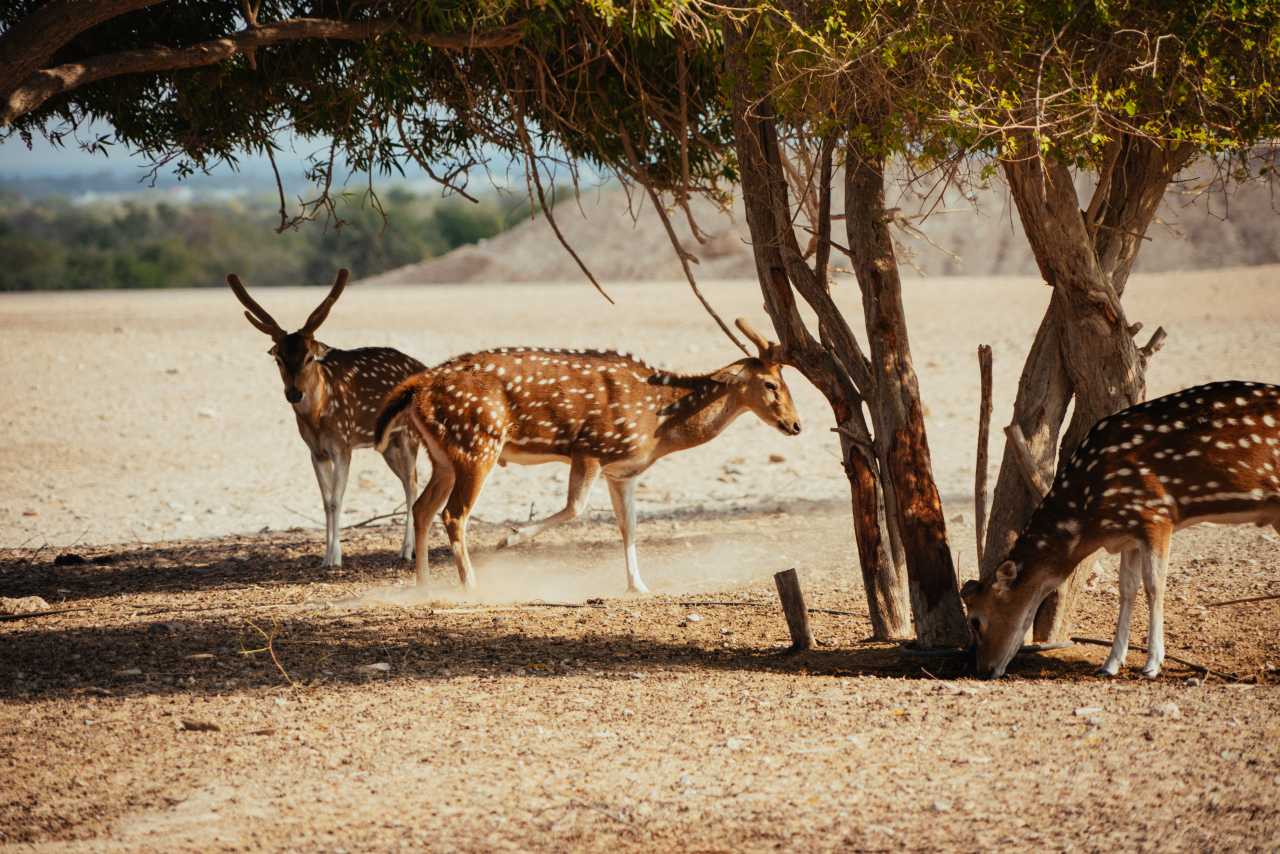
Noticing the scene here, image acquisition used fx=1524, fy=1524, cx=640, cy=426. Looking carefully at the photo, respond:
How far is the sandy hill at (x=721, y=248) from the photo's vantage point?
51.4 meters

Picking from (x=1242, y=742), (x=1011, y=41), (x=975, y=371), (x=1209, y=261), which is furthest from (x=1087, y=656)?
(x=1209, y=261)

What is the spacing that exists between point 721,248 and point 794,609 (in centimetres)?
5089

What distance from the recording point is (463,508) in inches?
373

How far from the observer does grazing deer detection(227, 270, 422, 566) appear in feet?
35.8

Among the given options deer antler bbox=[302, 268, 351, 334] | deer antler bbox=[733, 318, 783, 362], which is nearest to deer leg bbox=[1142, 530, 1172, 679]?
deer antler bbox=[733, 318, 783, 362]

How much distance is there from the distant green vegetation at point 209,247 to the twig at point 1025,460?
142ft

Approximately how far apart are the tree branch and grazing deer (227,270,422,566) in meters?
3.33

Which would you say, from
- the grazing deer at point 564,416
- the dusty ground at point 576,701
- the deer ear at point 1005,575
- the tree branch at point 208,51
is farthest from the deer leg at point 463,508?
the deer ear at point 1005,575

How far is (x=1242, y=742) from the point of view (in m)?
5.87

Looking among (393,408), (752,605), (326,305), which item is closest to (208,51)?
(393,408)

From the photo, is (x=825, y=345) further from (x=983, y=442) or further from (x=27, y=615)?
(x=27, y=615)

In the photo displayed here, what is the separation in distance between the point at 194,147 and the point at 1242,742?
7.04 metres

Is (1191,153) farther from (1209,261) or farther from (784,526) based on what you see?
(1209,261)

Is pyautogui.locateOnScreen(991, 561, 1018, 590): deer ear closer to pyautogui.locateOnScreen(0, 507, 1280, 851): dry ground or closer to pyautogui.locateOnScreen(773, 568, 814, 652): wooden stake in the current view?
pyautogui.locateOnScreen(0, 507, 1280, 851): dry ground
